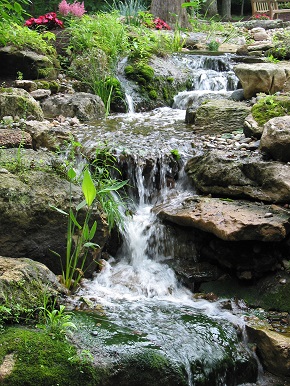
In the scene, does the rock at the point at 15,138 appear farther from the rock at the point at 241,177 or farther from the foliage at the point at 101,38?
the foliage at the point at 101,38

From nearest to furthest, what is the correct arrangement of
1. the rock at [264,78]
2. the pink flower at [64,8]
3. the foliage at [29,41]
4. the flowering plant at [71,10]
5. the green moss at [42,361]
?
the green moss at [42,361], the rock at [264,78], the foliage at [29,41], the flowering plant at [71,10], the pink flower at [64,8]

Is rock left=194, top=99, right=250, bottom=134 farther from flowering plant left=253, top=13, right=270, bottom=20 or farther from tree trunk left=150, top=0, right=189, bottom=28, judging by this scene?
flowering plant left=253, top=13, right=270, bottom=20

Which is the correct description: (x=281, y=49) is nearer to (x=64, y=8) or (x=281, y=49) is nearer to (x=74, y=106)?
(x=64, y=8)

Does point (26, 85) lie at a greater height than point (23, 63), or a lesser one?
lesser

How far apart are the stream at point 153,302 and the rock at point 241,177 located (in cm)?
35

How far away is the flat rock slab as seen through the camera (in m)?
4.45

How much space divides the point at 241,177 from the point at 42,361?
288cm

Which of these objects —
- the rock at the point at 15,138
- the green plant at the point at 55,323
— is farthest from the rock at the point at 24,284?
the rock at the point at 15,138

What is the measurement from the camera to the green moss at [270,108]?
6.09 metres

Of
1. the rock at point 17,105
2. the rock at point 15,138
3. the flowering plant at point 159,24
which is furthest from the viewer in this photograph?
the flowering plant at point 159,24

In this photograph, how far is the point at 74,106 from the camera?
24.7 ft

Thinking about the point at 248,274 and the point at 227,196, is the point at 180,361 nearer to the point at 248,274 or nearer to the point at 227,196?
the point at 248,274

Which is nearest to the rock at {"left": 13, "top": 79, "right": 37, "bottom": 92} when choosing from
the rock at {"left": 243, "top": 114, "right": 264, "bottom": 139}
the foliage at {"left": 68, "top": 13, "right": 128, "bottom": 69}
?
the foliage at {"left": 68, "top": 13, "right": 128, "bottom": 69}

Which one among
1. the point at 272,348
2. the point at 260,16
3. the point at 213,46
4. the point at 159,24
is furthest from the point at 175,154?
the point at 260,16
